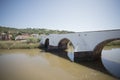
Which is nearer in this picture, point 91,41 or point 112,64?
point 112,64

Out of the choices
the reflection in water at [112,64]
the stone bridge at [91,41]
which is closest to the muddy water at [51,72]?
the reflection in water at [112,64]

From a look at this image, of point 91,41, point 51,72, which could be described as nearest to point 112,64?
point 91,41

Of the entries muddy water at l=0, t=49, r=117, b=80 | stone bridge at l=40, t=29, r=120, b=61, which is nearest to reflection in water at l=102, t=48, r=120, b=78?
muddy water at l=0, t=49, r=117, b=80

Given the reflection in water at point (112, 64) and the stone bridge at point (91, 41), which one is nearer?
the reflection in water at point (112, 64)

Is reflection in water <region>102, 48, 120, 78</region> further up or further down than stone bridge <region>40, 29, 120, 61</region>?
further down

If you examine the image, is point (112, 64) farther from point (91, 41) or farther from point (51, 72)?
point (51, 72)

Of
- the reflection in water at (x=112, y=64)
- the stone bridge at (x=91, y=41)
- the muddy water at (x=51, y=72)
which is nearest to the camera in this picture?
the muddy water at (x=51, y=72)

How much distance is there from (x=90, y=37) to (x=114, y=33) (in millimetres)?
2637

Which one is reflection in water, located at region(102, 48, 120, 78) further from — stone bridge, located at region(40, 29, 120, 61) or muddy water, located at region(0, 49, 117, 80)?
stone bridge, located at region(40, 29, 120, 61)

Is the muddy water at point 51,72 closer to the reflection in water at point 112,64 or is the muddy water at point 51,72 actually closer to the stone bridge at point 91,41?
the reflection in water at point 112,64

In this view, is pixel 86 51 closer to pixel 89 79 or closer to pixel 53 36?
pixel 89 79

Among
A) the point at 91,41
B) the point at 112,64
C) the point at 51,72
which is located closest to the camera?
the point at 51,72

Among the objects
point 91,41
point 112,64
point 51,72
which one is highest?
point 91,41

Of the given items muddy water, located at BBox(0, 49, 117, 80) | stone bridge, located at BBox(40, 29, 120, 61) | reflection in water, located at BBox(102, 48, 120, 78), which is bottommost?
muddy water, located at BBox(0, 49, 117, 80)
